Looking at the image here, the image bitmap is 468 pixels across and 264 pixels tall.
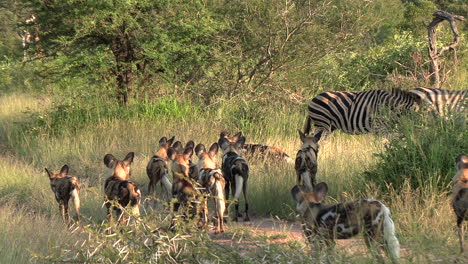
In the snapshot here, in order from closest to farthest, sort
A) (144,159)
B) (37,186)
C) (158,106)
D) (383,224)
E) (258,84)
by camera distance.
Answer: (383,224) < (37,186) < (144,159) < (158,106) < (258,84)

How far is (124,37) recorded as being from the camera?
499 inches

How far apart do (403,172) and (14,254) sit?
144 inches

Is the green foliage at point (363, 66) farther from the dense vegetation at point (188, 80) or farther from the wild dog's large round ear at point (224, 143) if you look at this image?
the wild dog's large round ear at point (224, 143)

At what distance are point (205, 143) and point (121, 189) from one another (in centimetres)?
408

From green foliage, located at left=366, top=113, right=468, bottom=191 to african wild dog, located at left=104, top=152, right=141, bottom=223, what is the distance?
230 cm

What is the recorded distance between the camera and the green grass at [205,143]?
493 centimetres

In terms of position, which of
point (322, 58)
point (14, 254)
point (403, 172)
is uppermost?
point (322, 58)

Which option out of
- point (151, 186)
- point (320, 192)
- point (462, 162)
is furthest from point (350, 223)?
point (151, 186)

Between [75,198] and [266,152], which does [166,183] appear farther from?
[266,152]

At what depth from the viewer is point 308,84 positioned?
14.3 meters

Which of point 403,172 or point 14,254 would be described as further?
point 403,172

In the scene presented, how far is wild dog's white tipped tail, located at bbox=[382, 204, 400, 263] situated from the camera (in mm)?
4508

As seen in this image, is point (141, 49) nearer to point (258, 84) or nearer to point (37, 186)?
point (258, 84)

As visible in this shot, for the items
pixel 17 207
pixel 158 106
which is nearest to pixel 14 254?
pixel 17 207
